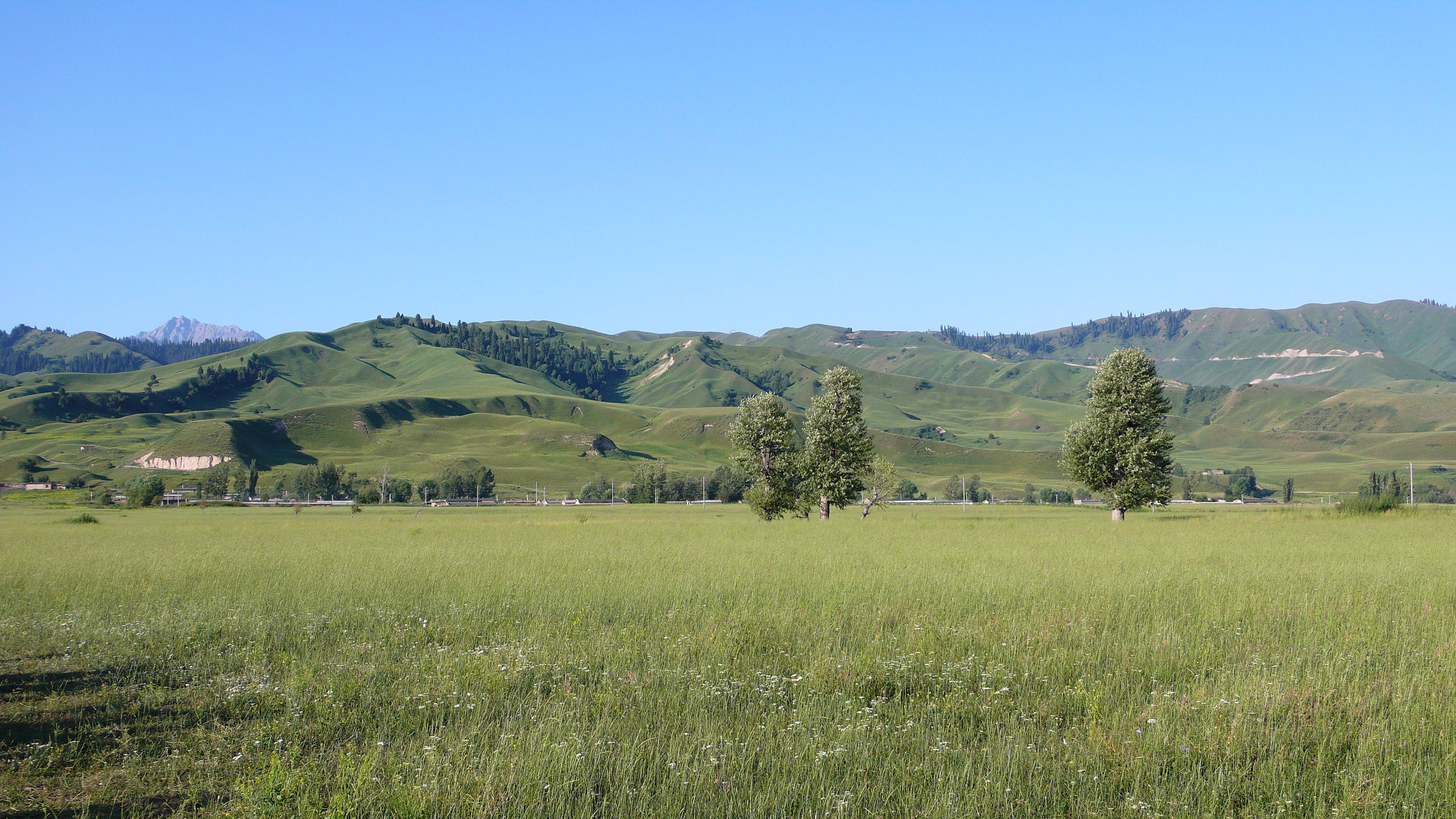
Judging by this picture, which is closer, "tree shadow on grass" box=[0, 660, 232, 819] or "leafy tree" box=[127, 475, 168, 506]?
"tree shadow on grass" box=[0, 660, 232, 819]

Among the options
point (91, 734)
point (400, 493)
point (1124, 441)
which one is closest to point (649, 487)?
point (400, 493)

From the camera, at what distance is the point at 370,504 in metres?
153

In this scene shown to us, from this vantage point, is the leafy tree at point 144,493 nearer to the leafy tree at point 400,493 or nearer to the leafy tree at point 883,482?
the leafy tree at point 400,493

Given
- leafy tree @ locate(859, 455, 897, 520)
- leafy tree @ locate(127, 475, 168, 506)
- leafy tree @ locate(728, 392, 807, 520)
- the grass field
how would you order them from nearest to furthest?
the grass field
leafy tree @ locate(728, 392, 807, 520)
leafy tree @ locate(859, 455, 897, 520)
leafy tree @ locate(127, 475, 168, 506)

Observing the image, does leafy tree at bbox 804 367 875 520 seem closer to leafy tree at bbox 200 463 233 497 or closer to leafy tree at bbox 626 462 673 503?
leafy tree at bbox 626 462 673 503

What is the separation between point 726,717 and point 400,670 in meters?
5.57

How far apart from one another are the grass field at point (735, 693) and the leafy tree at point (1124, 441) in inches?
1515

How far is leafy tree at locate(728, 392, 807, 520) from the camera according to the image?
71188 millimetres

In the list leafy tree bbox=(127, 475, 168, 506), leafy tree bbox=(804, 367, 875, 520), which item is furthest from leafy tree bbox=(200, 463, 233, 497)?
leafy tree bbox=(804, 367, 875, 520)

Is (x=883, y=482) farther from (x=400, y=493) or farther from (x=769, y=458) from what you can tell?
(x=400, y=493)

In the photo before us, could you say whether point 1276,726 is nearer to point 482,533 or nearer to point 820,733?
point 820,733

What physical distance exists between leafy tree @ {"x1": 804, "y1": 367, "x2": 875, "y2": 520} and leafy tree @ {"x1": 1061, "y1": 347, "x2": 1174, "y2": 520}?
1583 cm

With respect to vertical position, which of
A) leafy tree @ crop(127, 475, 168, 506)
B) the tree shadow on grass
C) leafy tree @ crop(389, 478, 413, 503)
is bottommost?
leafy tree @ crop(389, 478, 413, 503)

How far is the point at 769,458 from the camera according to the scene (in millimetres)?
72188
